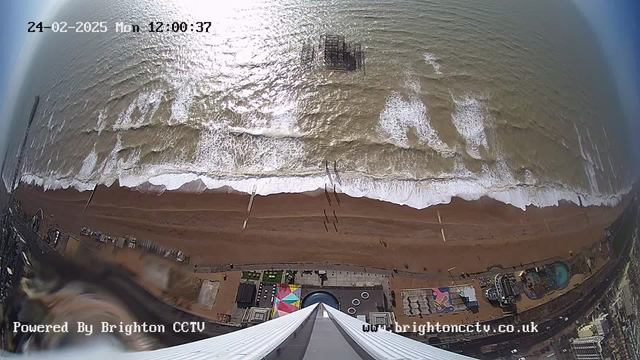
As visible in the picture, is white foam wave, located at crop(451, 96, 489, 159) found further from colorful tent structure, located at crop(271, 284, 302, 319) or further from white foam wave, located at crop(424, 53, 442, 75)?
colorful tent structure, located at crop(271, 284, 302, 319)

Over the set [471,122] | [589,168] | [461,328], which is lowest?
[461,328]

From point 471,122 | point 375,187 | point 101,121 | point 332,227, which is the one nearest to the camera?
point 332,227

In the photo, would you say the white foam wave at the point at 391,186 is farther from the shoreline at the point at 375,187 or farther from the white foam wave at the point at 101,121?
the white foam wave at the point at 101,121

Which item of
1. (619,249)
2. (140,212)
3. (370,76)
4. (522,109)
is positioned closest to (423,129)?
(370,76)

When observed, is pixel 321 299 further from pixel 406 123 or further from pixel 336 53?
pixel 336 53

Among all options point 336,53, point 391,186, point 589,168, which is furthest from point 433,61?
point 589,168

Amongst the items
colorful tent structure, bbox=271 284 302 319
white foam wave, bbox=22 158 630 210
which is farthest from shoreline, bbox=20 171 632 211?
colorful tent structure, bbox=271 284 302 319
